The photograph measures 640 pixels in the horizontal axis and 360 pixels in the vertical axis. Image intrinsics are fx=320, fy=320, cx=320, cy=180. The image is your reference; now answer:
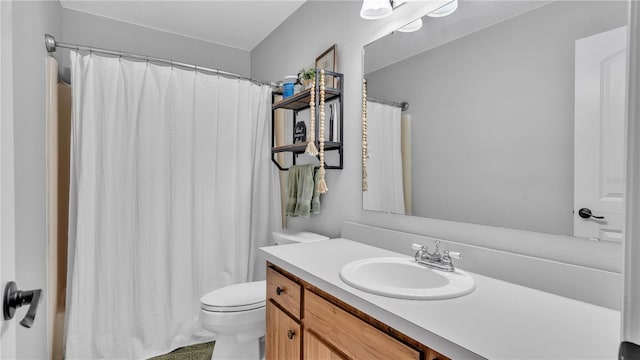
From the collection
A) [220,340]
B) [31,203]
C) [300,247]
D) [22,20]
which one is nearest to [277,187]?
[300,247]

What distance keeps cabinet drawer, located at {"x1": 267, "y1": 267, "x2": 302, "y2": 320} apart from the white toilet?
0.99 feet

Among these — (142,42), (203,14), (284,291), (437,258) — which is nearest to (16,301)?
(284,291)

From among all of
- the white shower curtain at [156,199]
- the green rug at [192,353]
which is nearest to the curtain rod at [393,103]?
the white shower curtain at [156,199]

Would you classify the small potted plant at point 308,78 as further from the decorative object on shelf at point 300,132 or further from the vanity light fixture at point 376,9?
the vanity light fixture at point 376,9

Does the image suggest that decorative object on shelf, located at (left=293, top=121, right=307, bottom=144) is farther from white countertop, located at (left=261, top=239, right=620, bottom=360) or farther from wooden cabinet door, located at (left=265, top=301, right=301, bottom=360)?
white countertop, located at (left=261, top=239, right=620, bottom=360)

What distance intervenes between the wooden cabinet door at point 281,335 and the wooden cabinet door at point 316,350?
6cm

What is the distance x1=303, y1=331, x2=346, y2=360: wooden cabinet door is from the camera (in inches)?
42.1

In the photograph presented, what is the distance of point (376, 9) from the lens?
154 cm

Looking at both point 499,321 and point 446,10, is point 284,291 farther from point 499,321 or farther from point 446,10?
point 446,10

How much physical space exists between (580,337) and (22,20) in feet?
6.09

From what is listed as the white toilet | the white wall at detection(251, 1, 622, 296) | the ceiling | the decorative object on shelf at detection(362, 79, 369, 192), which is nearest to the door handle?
the white toilet

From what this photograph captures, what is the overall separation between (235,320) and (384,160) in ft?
3.80

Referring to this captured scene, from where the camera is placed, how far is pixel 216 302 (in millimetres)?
1755

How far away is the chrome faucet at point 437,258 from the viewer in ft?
3.83
